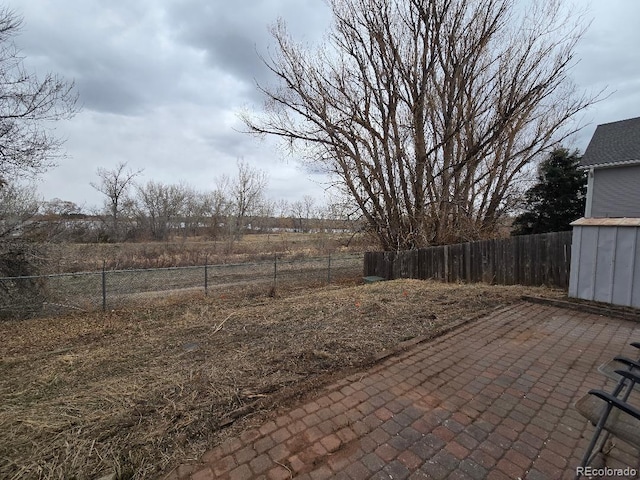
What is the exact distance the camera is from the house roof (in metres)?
11.9

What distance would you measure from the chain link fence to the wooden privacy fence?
9.15ft

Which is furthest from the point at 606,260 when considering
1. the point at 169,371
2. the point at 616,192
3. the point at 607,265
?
the point at 616,192

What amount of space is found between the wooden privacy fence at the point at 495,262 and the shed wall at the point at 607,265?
1802mm

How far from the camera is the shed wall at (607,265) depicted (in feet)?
15.2

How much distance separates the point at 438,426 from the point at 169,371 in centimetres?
255

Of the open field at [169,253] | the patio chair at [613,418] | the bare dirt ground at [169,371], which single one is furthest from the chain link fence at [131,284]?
the patio chair at [613,418]

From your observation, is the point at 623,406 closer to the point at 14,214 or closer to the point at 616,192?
the point at 14,214

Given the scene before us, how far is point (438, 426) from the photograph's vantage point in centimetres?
210

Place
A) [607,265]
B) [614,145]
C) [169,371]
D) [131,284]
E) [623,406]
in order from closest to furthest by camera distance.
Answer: [623,406]
[169,371]
[607,265]
[131,284]
[614,145]

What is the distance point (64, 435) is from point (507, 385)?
11.6ft

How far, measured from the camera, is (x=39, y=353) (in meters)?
4.02

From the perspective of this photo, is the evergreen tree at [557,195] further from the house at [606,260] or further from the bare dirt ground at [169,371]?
the bare dirt ground at [169,371]

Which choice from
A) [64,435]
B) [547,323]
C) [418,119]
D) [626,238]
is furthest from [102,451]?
[418,119]

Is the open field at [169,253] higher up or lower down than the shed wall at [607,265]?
Answer: lower down
